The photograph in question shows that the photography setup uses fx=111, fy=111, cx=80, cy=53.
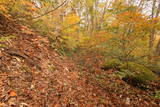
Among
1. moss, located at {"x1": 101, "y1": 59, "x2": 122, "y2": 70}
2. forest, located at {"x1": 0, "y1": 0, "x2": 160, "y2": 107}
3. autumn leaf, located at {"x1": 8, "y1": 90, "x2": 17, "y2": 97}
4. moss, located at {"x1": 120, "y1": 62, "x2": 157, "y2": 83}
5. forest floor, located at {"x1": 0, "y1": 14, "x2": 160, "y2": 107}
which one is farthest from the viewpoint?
moss, located at {"x1": 101, "y1": 59, "x2": 122, "y2": 70}

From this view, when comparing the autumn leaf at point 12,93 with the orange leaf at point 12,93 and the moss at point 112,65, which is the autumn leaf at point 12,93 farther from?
the moss at point 112,65

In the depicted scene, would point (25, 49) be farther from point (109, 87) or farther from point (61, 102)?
point (109, 87)

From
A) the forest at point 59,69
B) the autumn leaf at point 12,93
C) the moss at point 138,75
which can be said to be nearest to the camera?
the autumn leaf at point 12,93

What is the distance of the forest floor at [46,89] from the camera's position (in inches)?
91.0

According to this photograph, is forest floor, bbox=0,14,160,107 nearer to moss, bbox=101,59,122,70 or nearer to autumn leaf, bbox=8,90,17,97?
autumn leaf, bbox=8,90,17,97

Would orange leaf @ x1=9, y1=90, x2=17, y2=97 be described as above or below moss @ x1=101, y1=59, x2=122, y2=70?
above

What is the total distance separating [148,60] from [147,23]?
2481 mm

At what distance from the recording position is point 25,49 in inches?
146

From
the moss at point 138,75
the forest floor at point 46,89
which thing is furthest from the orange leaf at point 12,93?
the moss at point 138,75

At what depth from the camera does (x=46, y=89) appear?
9.45 feet

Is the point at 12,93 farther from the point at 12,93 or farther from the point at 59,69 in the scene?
the point at 59,69

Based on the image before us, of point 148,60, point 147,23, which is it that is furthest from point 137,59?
point 147,23

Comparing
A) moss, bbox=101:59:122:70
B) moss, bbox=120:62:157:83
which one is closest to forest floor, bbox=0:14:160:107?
moss, bbox=120:62:157:83

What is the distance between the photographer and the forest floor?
2312 millimetres
